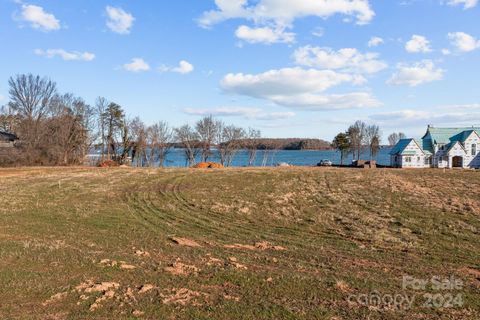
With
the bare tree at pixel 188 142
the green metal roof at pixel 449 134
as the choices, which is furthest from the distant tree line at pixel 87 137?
the green metal roof at pixel 449 134

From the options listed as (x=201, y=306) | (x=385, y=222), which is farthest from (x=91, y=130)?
(x=201, y=306)

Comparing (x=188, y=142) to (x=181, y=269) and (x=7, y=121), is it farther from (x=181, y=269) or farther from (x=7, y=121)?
(x=181, y=269)

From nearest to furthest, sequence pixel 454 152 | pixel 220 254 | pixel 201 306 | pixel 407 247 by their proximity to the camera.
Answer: pixel 201 306, pixel 220 254, pixel 407 247, pixel 454 152

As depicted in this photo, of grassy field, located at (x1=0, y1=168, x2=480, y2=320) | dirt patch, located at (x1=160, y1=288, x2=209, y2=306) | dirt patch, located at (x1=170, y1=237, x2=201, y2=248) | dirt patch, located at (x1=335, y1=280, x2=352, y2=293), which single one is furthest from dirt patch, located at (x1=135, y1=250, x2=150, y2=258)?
dirt patch, located at (x1=335, y1=280, x2=352, y2=293)

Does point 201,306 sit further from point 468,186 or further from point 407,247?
point 468,186

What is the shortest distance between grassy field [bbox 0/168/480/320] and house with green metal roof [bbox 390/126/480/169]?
37.2 m

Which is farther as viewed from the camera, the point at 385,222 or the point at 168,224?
the point at 385,222

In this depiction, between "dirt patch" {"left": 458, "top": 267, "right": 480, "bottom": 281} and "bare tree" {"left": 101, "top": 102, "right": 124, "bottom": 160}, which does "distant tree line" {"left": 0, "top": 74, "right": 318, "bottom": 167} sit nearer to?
"bare tree" {"left": 101, "top": 102, "right": 124, "bottom": 160}

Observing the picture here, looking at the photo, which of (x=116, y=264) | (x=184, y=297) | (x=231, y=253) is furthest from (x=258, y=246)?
(x=184, y=297)

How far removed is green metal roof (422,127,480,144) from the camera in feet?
201

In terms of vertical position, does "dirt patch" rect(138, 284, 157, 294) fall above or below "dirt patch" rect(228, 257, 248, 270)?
above

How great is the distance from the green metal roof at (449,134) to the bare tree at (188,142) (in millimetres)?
43585

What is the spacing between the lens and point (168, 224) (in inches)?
617

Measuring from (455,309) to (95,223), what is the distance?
1263 cm
